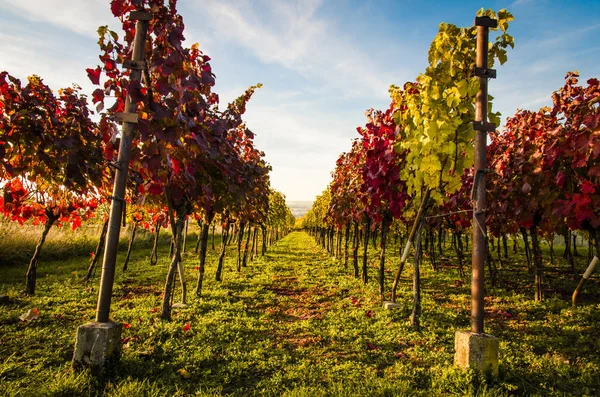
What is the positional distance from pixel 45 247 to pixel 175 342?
13.1 m

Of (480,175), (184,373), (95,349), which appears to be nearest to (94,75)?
(95,349)

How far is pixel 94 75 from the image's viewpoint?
3672mm

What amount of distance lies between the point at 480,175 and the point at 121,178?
411 cm

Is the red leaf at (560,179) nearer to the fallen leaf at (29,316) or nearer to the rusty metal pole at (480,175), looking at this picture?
the rusty metal pole at (480,175)

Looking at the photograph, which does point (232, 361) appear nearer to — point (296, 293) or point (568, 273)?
point (296, 293)

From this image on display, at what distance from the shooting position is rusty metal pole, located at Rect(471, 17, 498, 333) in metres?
3.72

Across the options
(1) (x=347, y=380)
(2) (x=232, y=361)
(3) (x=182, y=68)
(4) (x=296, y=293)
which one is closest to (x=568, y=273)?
(4) (x=296, y=293)

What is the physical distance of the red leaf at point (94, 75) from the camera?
3.65 m

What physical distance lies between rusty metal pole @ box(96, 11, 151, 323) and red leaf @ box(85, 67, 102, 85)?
45 centimetres

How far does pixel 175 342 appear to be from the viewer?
182 inches

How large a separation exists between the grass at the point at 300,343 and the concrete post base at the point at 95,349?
131 mm

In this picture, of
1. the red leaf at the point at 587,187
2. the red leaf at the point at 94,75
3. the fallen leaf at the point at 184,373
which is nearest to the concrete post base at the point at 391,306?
the red leaf at the point at 587,187

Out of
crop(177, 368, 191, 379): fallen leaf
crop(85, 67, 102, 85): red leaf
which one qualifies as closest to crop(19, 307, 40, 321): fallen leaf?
crop(177, 368, 191, 379): fallen leaf

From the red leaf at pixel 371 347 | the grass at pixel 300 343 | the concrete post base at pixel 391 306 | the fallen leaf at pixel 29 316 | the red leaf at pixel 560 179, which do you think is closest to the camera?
the grass at pixel 300 343
